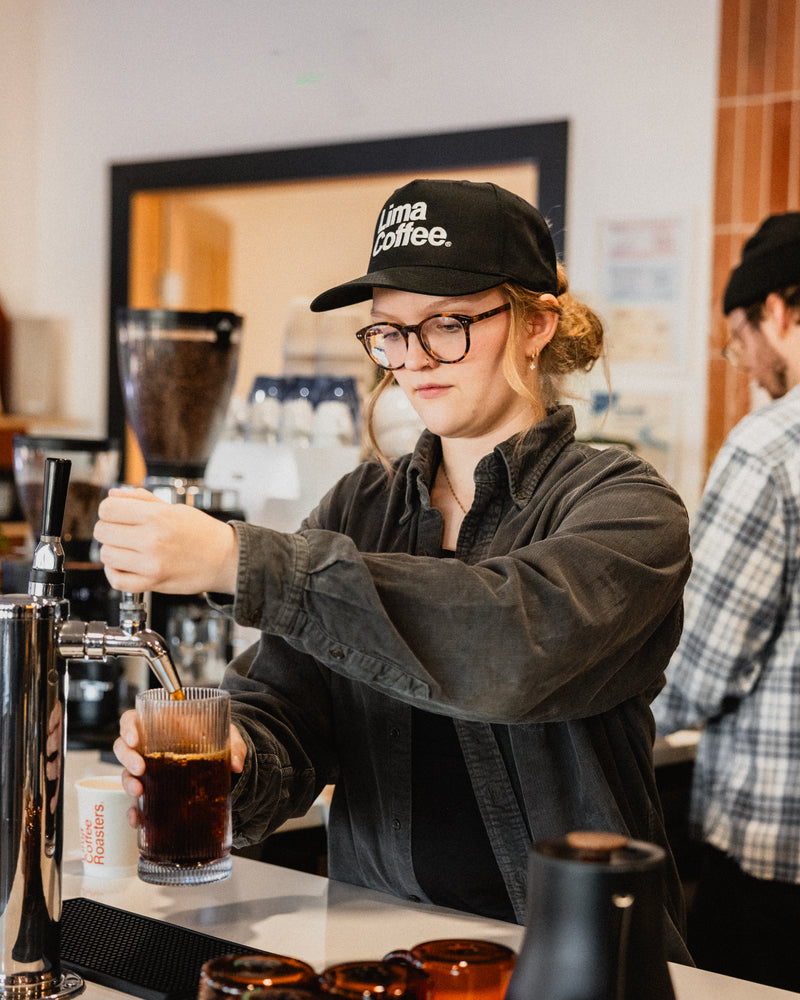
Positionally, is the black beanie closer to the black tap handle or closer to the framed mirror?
the framed mirror

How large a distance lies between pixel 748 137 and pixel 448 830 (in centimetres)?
256

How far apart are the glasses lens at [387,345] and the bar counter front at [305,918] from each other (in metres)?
0.52

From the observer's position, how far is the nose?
126 cm

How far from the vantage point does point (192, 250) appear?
17.1ft

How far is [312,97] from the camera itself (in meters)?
4.12

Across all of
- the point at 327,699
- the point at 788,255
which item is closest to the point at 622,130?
the point at 788,255

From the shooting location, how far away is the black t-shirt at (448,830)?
129 centimetres

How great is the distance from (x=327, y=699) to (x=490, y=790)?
236 millimetres

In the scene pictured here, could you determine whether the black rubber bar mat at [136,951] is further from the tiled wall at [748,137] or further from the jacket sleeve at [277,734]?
the tiled wall at [748,137]

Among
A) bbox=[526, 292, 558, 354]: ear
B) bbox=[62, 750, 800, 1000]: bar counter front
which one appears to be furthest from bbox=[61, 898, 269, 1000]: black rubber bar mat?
bbox=[526, 292, 558, 354]: ear

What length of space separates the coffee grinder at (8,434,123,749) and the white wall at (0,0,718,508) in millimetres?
1779

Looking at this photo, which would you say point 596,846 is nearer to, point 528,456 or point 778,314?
point 528,456

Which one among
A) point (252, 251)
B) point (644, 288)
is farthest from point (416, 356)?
point (252, 251)

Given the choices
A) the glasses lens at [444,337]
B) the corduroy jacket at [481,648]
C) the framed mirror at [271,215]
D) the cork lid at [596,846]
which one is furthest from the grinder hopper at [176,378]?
the cork lid at [596,846]
